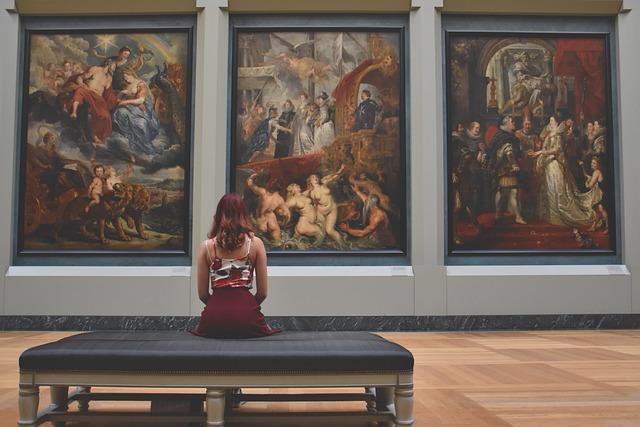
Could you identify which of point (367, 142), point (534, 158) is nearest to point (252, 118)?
point (367, 142)

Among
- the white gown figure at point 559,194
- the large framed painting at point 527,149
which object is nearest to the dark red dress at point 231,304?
the large framed painting at point 527,149

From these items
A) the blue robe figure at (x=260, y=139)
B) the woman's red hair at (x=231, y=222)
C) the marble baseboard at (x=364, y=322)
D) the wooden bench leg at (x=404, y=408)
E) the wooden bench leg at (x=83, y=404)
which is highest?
the blue robe figure at (x=260, y=139)

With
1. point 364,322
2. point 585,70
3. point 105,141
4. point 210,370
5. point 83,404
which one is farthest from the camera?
point 585,70

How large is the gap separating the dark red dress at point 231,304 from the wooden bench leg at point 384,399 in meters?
1.01

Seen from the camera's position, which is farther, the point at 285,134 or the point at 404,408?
the point at 285,134

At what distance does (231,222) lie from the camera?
495 cm

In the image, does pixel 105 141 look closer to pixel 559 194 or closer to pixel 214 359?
pixel 559 194

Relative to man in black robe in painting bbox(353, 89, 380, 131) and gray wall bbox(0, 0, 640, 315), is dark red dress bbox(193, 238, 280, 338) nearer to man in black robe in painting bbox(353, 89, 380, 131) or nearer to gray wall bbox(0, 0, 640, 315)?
gray wall bbox(0, 0, 640, 315)

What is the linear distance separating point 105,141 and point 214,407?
9908mm

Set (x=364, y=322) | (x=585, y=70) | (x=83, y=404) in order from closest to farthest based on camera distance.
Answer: (x=83, y=404) → (x=364, y=322) → (x=585, y=70)

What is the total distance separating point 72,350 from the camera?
14.5 ft

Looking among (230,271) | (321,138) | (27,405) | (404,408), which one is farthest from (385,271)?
(27,405)

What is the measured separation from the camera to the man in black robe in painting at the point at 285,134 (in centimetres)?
1323

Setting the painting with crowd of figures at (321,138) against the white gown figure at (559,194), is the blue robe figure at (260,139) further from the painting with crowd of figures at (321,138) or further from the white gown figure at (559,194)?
the white gown figure at (559,194)
